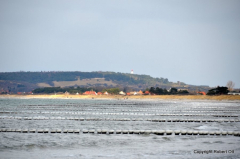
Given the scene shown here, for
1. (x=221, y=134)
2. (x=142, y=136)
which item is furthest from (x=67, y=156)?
(x=221, y=134)

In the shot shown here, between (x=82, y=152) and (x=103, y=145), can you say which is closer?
(x=82, y=152)

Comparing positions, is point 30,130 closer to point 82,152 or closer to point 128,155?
point 82,152

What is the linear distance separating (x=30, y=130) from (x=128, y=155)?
18084 millimetres

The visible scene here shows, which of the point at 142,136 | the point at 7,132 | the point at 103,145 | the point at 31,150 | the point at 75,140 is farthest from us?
the point at 7,132

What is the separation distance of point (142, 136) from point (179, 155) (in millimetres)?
11101

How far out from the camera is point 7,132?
44844mm

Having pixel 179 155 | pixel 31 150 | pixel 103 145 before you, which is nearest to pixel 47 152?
pixel 31 150

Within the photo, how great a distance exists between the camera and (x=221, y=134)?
137 ft

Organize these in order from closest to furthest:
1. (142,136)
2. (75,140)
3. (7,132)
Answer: (75,140)
(142,136)
(7,132)

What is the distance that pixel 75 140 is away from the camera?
38.2m

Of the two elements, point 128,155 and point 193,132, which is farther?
point 193,132

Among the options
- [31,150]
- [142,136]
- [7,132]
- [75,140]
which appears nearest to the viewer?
[31,150]

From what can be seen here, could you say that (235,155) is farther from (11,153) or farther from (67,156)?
(11,153)

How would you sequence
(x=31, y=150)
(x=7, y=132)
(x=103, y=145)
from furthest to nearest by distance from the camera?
(x=7, y=132), (x=103, y=145), (x=31, y=150)
